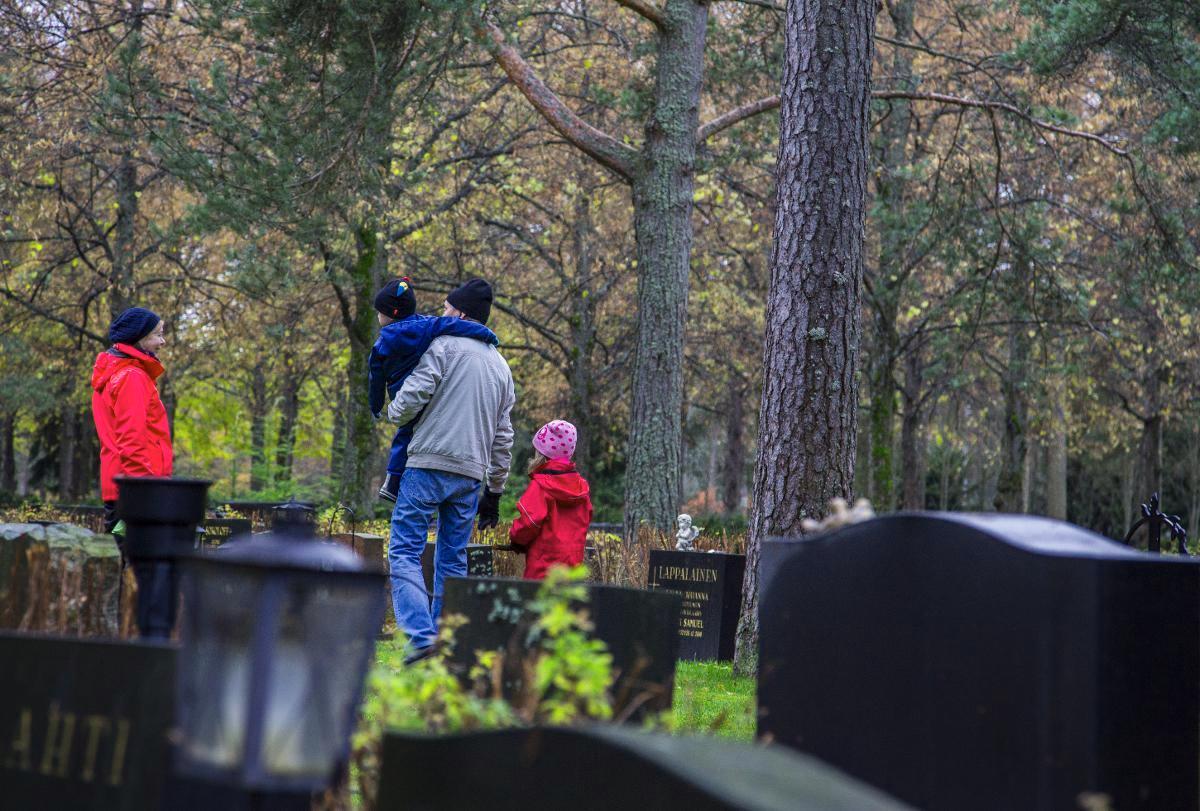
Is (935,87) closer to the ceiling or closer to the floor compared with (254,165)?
closer to the ceiling

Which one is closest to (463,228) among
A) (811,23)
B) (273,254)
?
(273,254)

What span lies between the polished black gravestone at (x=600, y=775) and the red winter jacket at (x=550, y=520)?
5.13m

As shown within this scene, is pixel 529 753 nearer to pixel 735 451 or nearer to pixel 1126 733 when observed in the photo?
pixel 1126 733

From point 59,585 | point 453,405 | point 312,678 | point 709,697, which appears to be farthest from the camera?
point 453,405

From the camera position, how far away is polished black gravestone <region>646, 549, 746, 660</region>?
9.82 meters

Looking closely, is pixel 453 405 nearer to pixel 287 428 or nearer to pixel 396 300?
pixel 396 300

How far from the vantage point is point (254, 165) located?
509 inches

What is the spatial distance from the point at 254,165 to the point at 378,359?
610cm

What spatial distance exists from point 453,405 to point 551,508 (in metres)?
1.36

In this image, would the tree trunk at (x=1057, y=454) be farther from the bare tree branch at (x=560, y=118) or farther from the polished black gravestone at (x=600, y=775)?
the polished black gravestone at (x=600, y=775)

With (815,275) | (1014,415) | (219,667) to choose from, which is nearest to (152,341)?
(815,275)

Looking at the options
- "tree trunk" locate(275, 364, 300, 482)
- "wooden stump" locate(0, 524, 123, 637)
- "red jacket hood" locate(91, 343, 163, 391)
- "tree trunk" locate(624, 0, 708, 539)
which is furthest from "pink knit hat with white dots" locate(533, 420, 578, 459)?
"tree trunk" locate(275, 364, 300, 482)

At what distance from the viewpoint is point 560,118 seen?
1314cm

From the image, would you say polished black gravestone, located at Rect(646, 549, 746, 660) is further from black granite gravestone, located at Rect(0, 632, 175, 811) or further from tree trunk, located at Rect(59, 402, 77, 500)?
tree trunk, located at Rect(59, 402, 77, 500)
